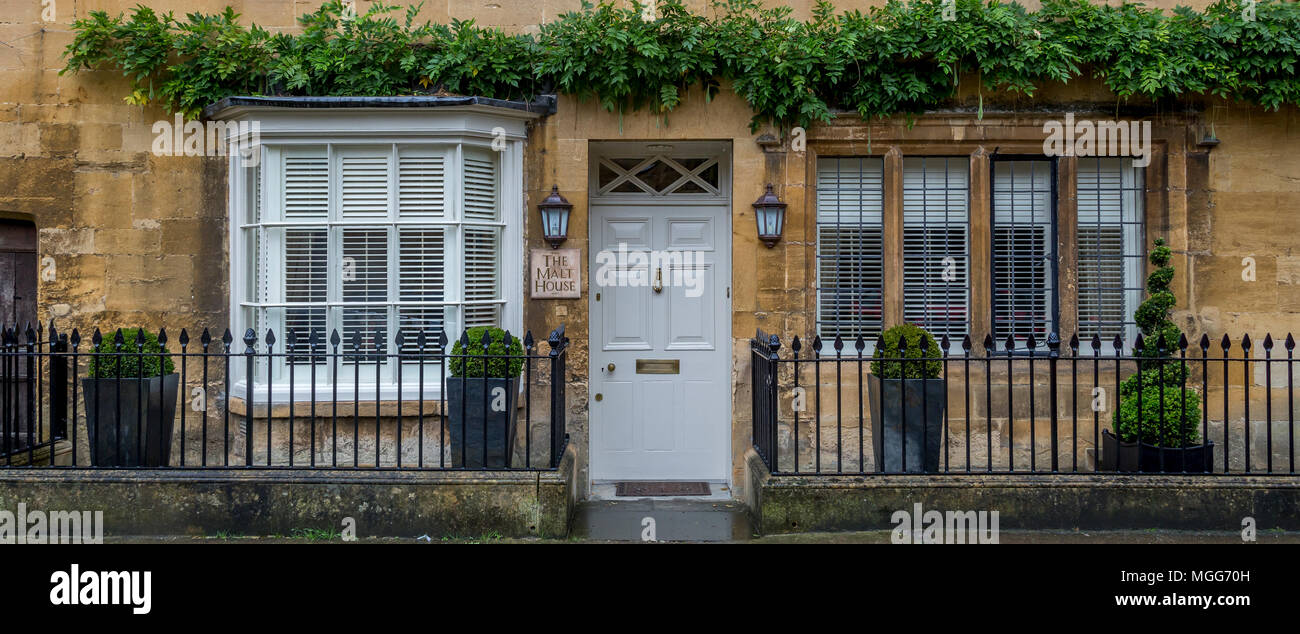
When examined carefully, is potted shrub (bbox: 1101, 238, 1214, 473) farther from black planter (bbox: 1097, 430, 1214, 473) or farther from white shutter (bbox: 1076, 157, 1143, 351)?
white shutter (bbox: 1076, 157, 1143, 351)

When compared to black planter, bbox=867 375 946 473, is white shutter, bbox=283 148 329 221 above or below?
above

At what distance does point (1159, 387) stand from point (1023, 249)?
165cm

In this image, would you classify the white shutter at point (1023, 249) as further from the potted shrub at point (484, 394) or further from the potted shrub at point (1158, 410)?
the potted shrub at point (484, 394)

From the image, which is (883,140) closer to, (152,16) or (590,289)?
(590,289)

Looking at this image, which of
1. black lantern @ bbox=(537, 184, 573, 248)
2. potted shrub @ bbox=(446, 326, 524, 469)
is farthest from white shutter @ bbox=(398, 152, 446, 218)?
potted shrub @ bbox=(446, 326, 524, 469)

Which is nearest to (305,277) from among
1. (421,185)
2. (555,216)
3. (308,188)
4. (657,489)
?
(308,188)

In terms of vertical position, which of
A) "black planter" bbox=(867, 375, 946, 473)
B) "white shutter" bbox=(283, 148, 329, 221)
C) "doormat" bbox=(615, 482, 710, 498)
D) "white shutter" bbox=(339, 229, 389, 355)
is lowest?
"doormat" bbox=(615, 482, 710, 498)

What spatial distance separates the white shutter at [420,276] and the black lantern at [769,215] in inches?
103

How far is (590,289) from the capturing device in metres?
7.41

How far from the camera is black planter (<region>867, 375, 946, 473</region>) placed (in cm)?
586

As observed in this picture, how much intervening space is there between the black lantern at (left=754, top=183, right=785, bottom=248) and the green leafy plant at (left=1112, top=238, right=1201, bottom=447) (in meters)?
2.77

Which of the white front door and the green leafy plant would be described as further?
the white front door

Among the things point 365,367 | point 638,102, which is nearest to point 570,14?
point 638,102

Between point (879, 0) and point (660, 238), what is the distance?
2736 millimetres
